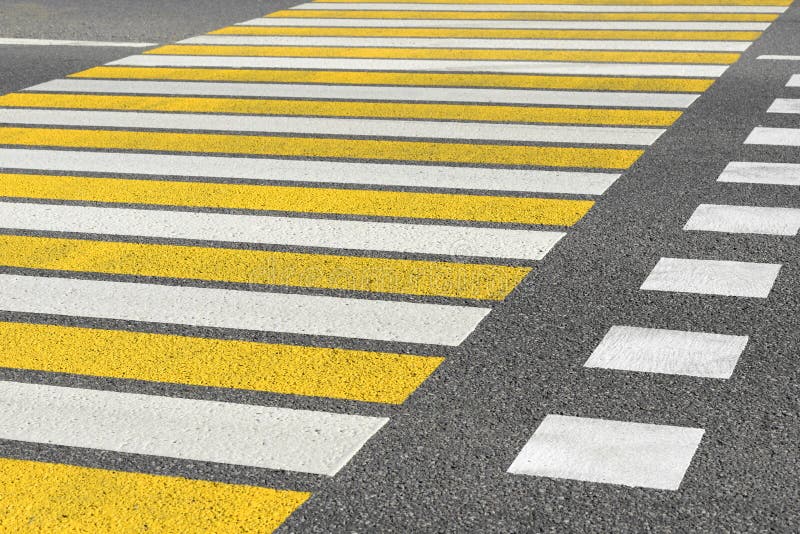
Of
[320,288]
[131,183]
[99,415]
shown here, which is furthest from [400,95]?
[99,415]

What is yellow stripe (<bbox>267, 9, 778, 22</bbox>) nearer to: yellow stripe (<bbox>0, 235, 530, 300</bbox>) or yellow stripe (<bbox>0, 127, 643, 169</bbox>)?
yellow stripe (<bbox>0, 127, 643, 169</bbox>)

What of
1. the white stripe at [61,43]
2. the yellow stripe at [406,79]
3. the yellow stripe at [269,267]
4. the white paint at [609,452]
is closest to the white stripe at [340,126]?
the yellow stripe at [406,79]

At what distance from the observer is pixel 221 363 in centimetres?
500

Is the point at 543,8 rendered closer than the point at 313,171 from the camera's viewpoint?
No

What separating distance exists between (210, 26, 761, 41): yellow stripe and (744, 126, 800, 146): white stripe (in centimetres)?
390

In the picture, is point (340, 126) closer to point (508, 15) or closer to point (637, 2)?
point (508, 15)

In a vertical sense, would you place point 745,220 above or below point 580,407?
below

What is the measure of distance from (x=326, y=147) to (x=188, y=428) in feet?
14.4

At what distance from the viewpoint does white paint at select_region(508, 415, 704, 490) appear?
4.01 metres

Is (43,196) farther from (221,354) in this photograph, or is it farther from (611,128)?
(611,128)

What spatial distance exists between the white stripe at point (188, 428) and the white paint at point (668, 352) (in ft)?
3.41

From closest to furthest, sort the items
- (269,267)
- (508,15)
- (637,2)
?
(269,267), (508,15), (637,2)

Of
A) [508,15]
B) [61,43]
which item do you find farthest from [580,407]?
[508,15]

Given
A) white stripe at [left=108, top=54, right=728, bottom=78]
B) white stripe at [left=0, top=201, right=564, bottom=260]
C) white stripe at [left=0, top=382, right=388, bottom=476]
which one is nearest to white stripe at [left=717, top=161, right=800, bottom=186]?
white stripe at [left=0, top=201, right=564, bottom=260]
